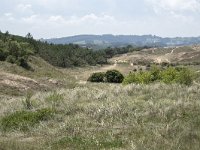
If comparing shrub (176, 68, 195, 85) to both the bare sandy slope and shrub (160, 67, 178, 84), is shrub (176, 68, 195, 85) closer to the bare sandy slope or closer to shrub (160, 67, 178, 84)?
shrub (160, 67, 178, 84)

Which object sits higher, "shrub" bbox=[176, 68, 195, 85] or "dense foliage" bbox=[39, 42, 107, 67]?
"shrub" bbox=[176, 68, 195, 85]

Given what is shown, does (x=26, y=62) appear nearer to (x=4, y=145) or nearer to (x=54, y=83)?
(x=54, y=83)

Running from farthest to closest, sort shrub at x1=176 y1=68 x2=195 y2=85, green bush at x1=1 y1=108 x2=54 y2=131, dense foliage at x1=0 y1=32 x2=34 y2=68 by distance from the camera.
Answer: dense foliage at x1=0 y1=32 x2=34 y2=68 → shrub at x1=176 y1=68 x2=195 y2=85 → green bush at x1=1 y1=108 x2=54 y2=131

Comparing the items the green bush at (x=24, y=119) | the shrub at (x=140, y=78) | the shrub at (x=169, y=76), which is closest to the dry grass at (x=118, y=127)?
the green bush at (x=24, y=119)

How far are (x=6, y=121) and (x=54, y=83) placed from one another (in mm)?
30146

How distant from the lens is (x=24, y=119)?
13.1 m

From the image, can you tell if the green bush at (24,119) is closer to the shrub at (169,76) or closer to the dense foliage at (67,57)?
the shrub at (169,76)

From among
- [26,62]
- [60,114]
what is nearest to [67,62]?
[26,62]

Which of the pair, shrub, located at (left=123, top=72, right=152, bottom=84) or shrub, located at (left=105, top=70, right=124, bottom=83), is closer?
shrub, located at (left=123, top=72, right=152, bottom=84)

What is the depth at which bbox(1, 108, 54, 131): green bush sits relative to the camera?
40.7ft

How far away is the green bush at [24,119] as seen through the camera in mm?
12414

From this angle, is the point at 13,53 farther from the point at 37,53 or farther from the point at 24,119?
the point at 24,119

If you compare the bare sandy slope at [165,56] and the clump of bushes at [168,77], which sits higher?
the clump of bushes at [168,77]

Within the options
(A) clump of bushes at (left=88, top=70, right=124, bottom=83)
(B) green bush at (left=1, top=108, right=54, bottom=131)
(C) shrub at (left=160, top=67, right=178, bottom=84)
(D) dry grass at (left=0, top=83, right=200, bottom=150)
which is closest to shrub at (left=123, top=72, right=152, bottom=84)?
(C) shrub at (left=160, top=67, right=178, bottom=84)
